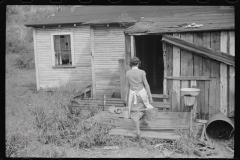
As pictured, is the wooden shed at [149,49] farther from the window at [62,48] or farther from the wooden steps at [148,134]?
the wooden steps at [148,134]

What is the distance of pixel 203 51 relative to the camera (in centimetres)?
713

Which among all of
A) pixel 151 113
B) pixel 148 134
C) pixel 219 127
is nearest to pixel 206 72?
pixel 219 127

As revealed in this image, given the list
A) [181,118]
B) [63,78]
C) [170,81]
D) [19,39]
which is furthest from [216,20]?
[19,39]

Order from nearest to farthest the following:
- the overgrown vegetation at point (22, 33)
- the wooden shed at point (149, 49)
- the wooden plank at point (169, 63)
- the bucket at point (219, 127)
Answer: the bucket at point (219, 127)
the wooden shed at point (149, 49)
the wooden plank at point (169, 63)
the overgrown vegetation at point (22, 33)

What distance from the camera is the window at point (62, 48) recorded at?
1335cm

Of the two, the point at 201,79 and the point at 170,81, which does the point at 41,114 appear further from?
the point at 201,79

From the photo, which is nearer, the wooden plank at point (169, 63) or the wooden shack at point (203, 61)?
the wooden shack at point (203, 61)

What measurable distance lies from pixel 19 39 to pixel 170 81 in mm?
26401

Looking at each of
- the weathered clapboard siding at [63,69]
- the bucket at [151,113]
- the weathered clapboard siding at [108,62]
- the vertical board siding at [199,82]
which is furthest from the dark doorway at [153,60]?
the bucket at [151,113]

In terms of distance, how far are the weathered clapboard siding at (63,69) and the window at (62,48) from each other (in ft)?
0.78

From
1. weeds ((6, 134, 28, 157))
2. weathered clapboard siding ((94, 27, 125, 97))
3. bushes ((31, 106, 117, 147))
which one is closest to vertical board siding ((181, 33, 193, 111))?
bushes ((31, 106, 117, 147))

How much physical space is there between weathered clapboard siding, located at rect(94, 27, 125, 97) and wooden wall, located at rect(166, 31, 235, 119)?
14.0ft

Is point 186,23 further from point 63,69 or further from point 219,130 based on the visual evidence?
point 63,69

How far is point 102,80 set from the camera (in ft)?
38.8
